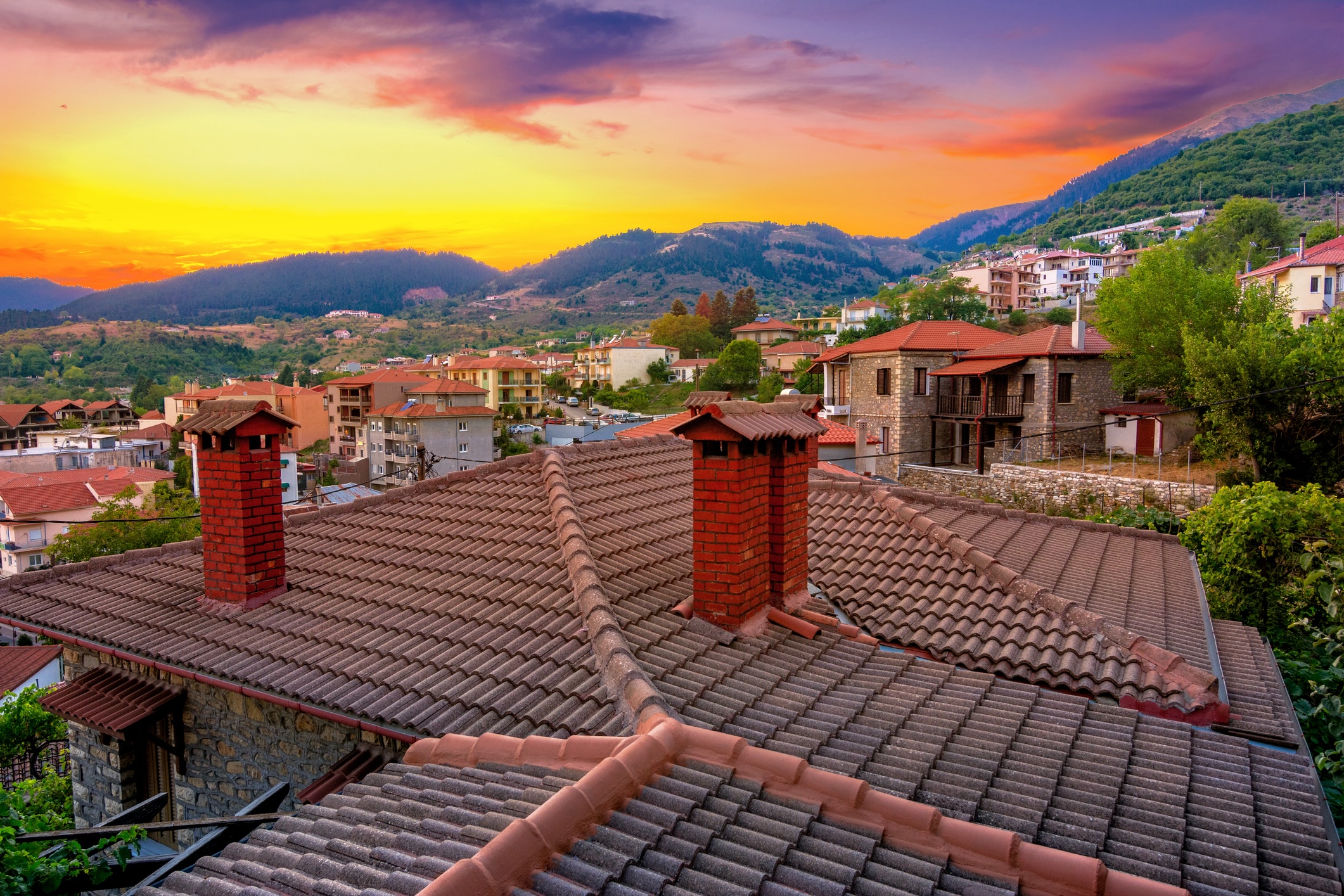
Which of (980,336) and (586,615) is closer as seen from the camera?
(586,615)

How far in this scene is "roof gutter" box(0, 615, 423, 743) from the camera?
15.0 ft

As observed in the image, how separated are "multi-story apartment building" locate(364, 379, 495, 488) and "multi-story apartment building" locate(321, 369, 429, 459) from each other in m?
7.13

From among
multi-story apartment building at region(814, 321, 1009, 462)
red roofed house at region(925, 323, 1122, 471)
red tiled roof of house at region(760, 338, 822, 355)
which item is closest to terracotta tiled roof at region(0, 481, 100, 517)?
multi-story apartment building at region(814, 321, 1009, 462)

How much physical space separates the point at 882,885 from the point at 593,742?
1.36 metres

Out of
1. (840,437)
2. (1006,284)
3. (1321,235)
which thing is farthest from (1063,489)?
(1006,284)

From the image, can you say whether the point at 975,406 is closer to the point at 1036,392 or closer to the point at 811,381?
the point at 1036,392

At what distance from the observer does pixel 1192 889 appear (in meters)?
2.98

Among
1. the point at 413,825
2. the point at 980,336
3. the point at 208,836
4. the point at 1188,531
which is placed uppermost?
the point at 980,336

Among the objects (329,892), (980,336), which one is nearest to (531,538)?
(329,892)

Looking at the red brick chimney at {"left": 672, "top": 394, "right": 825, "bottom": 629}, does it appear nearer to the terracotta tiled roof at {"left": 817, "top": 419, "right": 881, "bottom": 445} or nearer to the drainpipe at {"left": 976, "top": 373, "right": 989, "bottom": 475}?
the terracotta tiled roof at {"left": 817, "top": 419, "right": 881, "bottom": 445}

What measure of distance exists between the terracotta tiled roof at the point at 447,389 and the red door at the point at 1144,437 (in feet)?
143

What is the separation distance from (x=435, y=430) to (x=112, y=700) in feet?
165

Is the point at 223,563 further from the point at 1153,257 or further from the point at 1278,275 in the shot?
the point at 1278,275

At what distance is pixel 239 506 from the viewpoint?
6309mm
